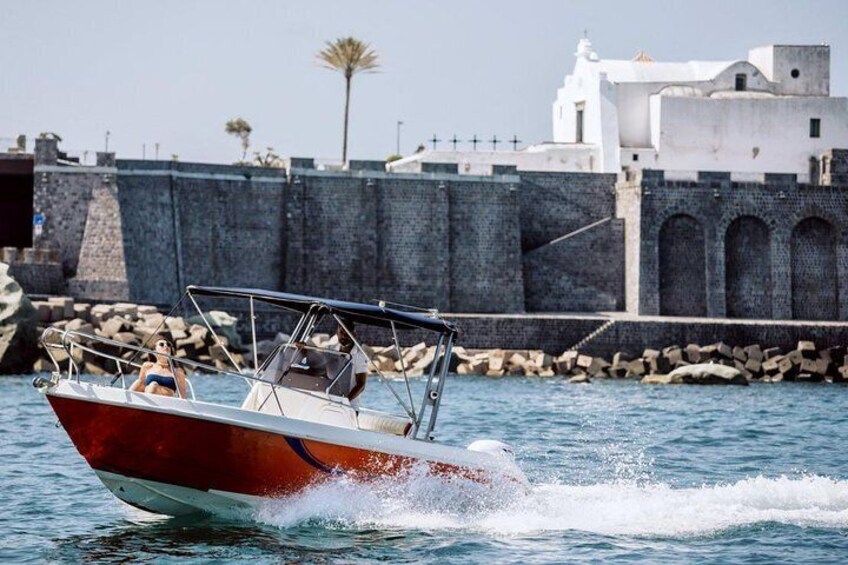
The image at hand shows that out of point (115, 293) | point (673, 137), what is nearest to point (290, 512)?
point (115, 293)

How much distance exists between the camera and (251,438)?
58.4ft

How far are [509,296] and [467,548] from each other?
35.8 meters

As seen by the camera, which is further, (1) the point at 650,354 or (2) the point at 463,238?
(2) the point at 463,238

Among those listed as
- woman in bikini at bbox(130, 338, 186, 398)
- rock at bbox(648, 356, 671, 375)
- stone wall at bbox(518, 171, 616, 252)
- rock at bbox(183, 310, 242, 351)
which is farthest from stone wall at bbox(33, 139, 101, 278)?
woman in bikini at bbox(130, 338, 186, 398)

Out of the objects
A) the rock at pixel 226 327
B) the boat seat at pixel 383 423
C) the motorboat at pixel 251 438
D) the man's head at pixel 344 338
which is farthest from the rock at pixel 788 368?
the man's head at pixel 344 338

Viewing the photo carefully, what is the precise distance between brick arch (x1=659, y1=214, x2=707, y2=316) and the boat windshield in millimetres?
37242

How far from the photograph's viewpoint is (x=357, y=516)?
18578 mm

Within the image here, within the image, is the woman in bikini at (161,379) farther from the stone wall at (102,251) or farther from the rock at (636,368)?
the rock at (636,368)

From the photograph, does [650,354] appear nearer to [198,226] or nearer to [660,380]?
[660,380]

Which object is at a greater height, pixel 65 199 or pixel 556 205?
pixel 556 205

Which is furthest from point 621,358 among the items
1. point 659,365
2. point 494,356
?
point 494,356

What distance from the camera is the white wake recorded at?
1842cm

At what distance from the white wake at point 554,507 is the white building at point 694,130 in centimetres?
3816

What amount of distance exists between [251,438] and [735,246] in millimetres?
39915
